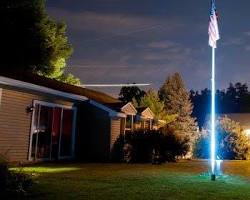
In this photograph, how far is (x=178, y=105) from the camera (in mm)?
53406

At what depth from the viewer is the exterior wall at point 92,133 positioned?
72.1ft

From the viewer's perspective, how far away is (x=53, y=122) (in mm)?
20109

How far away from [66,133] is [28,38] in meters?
14.2

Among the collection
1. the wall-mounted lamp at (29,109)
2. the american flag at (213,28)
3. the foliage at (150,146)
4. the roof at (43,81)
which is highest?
the american flag at (213,28)

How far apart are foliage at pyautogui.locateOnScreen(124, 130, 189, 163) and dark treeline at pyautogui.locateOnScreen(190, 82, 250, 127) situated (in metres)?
47.4

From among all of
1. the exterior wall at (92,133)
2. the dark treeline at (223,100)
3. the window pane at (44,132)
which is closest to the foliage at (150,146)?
the exterior wall at (92,133)

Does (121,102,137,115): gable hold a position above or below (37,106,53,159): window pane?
above

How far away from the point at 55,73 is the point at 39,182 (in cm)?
2573

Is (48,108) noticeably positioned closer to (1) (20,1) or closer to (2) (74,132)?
(2) (74,132)

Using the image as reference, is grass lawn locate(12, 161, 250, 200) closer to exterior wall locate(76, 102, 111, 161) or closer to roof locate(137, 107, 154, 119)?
exterior wall locate(76, 102, 111, 161)

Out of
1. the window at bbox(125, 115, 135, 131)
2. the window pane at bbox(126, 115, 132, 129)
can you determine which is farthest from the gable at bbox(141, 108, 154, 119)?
the window pane at bbox(126, 115, 132, 129)

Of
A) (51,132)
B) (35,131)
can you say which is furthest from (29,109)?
(51,132)

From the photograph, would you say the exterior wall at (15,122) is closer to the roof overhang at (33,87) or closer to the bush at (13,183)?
the roof overhang at (33,87)

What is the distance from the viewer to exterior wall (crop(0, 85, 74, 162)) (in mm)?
17016
